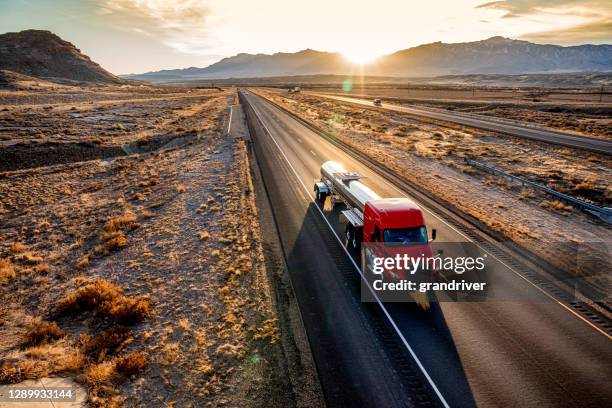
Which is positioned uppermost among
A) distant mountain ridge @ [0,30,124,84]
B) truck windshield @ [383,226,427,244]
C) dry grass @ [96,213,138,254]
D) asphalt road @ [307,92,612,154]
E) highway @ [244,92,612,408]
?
distant mountain ridge @ [0,30,124,84]

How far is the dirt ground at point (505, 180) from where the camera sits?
20.4 m

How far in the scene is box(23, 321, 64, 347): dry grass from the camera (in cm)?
1232

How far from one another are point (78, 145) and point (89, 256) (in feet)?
106

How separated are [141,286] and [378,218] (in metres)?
11.1

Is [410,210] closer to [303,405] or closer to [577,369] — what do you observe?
[577,369]


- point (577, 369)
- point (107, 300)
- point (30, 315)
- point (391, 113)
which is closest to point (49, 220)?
point (30, 315)

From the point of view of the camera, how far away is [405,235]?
14461 mm

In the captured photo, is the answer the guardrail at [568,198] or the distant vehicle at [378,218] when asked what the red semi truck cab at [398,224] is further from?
the guardrail at [568,198]

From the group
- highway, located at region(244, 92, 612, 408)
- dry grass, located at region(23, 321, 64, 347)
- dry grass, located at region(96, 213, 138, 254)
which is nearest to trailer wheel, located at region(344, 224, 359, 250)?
highway, located at region(244, 92, 612, 408)

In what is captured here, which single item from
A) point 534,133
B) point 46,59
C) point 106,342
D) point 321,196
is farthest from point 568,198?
point 46,59

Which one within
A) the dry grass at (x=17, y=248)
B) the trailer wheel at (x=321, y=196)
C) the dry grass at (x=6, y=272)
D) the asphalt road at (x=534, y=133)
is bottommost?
the dry grass at (x=6, y=272)

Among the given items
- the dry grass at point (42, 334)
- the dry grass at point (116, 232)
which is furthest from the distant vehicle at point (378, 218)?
the dry grass at point (116, 232)

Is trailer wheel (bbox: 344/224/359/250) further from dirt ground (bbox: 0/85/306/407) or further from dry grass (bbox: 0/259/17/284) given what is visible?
dry grass (bbox: 0/259/17/284)

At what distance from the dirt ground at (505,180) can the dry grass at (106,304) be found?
19.1m
